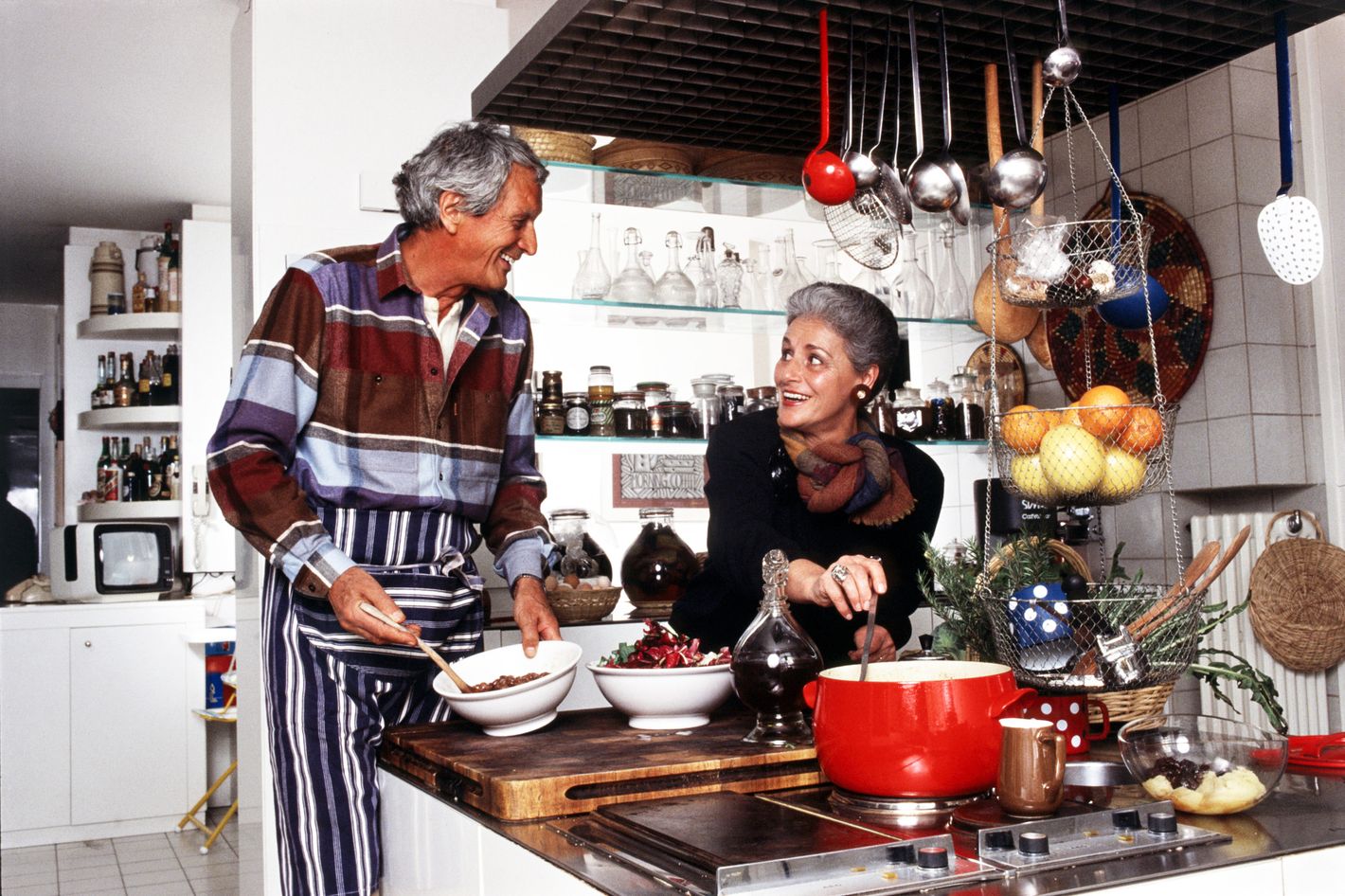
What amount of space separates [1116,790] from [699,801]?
15.0 inches

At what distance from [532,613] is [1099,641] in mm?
760

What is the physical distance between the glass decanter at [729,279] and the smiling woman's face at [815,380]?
2.46ft

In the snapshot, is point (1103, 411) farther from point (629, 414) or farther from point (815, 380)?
point (629, 414)

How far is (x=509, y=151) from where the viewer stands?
6.03 feet

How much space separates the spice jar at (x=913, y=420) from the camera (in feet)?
10.2

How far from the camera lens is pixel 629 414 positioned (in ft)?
9.34

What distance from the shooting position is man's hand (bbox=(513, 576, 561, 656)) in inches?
64.8

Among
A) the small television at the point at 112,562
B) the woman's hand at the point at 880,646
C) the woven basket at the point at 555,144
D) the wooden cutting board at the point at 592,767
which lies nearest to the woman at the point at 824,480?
the woman's hand at the point at 880,646

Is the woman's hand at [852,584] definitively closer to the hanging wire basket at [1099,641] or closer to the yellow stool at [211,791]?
the hanging wire basket at [1099,641]

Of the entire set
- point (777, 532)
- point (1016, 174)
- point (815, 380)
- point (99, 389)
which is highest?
point (99, 389)

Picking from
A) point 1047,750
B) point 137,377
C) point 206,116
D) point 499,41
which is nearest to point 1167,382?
point 499,41

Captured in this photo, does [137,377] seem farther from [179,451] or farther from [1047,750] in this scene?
[1047,750]

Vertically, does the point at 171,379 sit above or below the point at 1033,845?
above

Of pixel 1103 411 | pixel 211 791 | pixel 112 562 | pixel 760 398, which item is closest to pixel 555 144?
pixel 760 398
